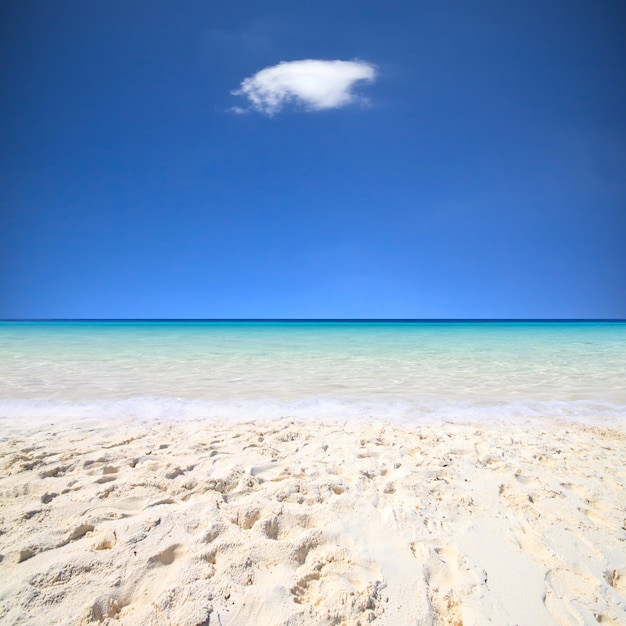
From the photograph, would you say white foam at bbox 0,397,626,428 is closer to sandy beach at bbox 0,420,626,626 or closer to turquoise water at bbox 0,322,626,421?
turquoise water at bbox 0,322,626,421

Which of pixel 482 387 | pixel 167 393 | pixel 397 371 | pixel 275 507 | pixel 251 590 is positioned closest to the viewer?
pixel 251 590

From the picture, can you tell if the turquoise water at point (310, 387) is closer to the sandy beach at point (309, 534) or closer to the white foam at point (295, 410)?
the white foam at point (295, 410)

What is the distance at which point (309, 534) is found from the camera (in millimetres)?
2523

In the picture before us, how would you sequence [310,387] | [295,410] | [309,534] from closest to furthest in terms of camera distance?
[309,534] < [295,410] < [310,387]

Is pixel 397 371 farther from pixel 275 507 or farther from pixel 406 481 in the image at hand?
pixel 275 507

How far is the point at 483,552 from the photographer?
7.95 ft

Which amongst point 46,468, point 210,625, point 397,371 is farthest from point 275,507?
point 397,371

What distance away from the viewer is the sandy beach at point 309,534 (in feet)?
6.41

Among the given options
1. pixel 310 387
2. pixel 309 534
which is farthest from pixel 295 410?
pixel 309 534

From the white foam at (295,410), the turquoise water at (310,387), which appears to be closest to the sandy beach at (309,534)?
the white foam at (295,410)

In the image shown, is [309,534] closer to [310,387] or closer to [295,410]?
[295,410]

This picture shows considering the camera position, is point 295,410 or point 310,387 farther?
point 310,387

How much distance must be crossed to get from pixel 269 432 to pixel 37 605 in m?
3.04

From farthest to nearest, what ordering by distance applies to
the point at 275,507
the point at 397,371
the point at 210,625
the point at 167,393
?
the point at 397,371, the point at 167,393, the point at 275,507, the point at 210,625
